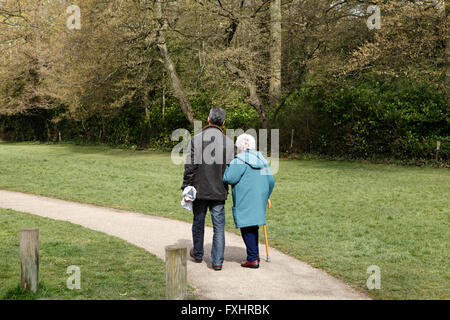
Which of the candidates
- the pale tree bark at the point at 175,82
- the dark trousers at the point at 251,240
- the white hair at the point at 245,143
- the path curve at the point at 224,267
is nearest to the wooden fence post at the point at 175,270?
the path curve at the point at 224,267

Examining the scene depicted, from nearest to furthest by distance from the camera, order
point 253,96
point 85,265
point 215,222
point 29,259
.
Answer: point 29,259
point 215,222
point 85,265
point 253,96

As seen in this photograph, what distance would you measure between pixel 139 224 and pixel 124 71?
64.7ft

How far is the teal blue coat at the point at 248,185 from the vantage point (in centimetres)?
641

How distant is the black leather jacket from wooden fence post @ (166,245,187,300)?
183 centimetres

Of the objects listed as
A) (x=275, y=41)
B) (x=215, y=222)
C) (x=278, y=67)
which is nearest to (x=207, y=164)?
(x=215, y=222)

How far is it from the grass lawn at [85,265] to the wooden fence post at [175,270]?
76cm

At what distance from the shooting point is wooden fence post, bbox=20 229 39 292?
5.30 m

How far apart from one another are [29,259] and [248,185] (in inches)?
108

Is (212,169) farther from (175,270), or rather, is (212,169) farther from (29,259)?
(29,259)

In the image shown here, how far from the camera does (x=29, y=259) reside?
5.38 m

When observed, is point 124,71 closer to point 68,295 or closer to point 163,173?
point 163,173

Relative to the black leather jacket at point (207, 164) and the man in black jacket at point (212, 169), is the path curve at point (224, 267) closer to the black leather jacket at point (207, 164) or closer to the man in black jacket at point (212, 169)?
the man in black jacket at point (212, 169)

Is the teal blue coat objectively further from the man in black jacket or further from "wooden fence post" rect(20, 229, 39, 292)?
"wooden fence post" rect(20, 229, 39, 292)
